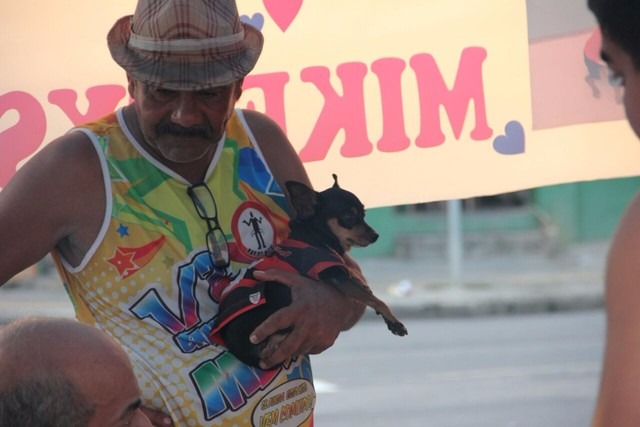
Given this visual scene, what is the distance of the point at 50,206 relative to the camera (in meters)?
2.49

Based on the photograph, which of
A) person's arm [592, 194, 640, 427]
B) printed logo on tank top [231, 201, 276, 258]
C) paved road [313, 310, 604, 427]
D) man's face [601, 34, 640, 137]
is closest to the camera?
person's arm [592, 194, 640, 427]

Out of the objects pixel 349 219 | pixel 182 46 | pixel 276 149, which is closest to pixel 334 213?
pixel 349 219

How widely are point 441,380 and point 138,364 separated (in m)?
7.88

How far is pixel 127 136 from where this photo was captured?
2.66 meters

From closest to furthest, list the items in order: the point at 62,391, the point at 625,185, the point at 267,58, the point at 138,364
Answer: the point at 62,391, the point at 138,364, the point at 267,58, the point at 625,185

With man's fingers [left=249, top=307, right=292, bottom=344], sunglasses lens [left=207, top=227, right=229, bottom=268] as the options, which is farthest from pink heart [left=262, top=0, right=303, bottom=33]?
man's fingers [left=249, top=307, right=292, bottom=344]

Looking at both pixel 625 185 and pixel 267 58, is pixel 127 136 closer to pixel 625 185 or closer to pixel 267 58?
pixel 267 58

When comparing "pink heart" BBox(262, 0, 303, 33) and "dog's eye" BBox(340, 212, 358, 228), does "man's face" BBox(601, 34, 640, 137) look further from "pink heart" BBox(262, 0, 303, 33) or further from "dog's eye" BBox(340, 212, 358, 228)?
"pink heart" BBox(262, 0, 303, 33)

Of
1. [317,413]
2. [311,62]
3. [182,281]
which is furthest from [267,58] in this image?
[317,413]

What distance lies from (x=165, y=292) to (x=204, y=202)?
24 cm

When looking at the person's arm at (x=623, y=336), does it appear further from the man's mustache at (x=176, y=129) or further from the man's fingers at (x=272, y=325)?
the man's mustache at (x=176, y=129)

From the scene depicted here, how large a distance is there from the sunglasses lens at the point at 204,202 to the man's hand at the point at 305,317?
175 millimetres

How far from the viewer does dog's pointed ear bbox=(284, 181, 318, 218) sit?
9.18 ft

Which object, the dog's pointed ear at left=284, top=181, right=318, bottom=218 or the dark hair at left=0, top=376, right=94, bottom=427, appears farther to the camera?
the dog's pointed ear at left=284, top=181, right=318, bottom=218
